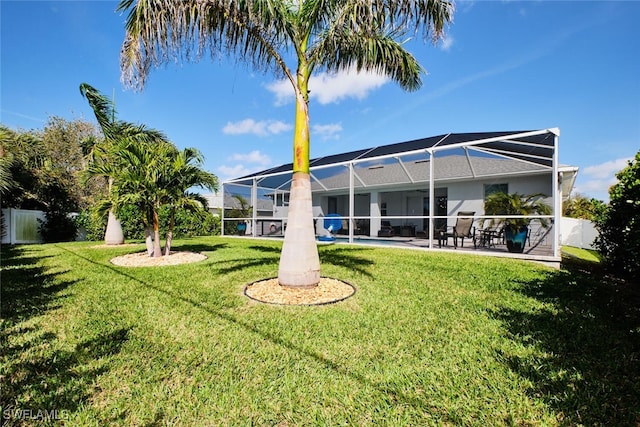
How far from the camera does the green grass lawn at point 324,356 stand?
6.66 ft

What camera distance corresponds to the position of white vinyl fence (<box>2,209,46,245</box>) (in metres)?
14.0

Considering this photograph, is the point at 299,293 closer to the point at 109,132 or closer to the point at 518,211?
the point at 518,211

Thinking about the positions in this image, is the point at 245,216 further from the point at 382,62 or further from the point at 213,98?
the point at 382,62

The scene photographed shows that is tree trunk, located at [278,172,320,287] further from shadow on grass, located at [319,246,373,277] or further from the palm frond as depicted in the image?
the palm frond

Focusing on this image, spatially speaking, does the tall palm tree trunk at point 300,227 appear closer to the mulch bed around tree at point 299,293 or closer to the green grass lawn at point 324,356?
the mulch bed around tree at point 299,293

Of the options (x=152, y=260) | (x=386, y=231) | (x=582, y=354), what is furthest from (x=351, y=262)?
(x=386, y=231)

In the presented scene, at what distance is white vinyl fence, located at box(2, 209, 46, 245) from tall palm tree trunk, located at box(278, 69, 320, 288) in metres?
17.0

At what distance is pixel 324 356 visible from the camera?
278cm

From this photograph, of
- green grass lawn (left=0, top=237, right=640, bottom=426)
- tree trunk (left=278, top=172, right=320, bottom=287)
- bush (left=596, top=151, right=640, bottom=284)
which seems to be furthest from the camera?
bush (left=596, top=151, right=640, bottom=284)

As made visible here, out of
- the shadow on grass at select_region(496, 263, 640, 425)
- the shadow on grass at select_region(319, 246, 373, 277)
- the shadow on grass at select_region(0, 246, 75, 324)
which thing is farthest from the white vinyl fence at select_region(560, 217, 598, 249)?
the shadow on grass at select_region(0, 246, 75, 324)

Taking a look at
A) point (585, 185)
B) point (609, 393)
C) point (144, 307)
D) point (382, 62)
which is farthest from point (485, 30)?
point (585, 185)

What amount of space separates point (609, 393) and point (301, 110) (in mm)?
4975

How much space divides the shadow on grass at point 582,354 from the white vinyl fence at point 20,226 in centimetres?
2039

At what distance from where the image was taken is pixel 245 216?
1766 centimetres
